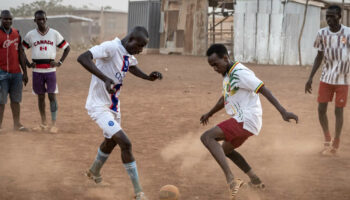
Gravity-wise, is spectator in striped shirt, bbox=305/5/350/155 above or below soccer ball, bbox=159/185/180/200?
above

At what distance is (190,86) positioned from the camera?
13.4 m

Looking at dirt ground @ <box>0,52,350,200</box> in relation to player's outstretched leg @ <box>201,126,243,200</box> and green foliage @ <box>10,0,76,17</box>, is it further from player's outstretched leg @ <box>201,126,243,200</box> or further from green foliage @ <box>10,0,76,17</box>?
green foliage @ <box>10,0,76,17</box>

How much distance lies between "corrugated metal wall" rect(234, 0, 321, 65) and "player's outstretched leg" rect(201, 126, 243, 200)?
16.6 m

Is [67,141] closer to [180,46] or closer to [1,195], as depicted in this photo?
[1,195]

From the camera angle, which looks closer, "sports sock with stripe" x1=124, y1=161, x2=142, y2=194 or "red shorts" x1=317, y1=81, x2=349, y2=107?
"sports sock with stripe" x1=124, y1=161, x2=142, y2=194

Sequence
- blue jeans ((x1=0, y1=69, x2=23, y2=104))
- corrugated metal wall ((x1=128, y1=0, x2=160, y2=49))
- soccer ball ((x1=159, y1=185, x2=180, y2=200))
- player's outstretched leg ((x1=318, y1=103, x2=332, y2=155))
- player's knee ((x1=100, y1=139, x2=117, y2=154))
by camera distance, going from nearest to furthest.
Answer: soccer ball ((x1=159, y1=185, x2=180, y2=200)), player's knee ((x1=100, y1=139, x2=117, y2=154)), player's outstretched leg ((x1=318, y1=103, x2=332, y2=155)), blue jeans ((x1=0, y1=69, x2=23, y2=104)), corrugated metal wall ((x1=128, y1=0, x2=160, y2=49))

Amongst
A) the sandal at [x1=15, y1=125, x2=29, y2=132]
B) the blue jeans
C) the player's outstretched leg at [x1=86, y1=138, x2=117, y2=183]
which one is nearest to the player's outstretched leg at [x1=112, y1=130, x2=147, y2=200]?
the player's outstretched leg at [x1=86, y1=138, x2=117, y2=183]

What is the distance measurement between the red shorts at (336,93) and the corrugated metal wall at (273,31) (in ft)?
46.5

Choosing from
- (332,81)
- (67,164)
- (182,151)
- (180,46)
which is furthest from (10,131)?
(180,46)

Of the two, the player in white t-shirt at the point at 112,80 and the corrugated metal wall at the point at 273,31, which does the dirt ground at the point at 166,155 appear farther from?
the corrugated metal wall at the point at 273,31

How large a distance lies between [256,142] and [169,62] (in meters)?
13.8

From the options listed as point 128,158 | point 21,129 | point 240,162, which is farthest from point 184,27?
point 128,158

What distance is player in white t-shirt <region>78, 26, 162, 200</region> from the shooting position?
13.6ft

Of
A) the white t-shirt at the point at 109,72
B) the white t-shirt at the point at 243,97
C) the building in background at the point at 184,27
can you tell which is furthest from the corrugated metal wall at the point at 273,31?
the white t-shirt at the point at 109,72
